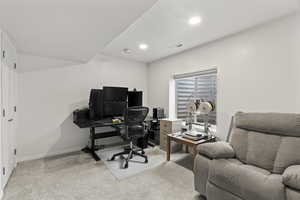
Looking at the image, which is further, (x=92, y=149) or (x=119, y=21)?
(x=92, y=149)

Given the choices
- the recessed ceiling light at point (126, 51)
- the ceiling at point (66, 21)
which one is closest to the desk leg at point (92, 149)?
the ceiling at point (66, 21)

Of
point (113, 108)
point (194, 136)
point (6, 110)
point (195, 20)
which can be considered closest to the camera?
point (195, 20)

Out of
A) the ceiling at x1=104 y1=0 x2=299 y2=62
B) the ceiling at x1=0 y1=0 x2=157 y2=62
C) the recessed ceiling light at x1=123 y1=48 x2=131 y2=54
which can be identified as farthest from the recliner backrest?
the recessed ceiling light at x1=123 y1=48 x2=131 y2=54

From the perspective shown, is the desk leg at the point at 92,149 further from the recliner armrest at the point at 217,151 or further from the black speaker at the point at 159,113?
the recliner armrest at the point at 217,151

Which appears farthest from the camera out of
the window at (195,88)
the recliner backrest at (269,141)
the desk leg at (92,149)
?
the window at (195,88)

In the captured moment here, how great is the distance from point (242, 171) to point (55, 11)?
257cm

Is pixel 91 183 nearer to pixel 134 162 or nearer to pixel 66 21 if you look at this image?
pixel 134 162

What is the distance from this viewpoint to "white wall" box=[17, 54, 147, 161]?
10.1ft

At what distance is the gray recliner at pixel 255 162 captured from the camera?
4.39 feet

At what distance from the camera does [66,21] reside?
1.83 m

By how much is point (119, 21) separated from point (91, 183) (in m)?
2.30

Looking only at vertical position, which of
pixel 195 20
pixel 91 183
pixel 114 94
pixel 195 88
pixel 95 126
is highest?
pixel 195 20

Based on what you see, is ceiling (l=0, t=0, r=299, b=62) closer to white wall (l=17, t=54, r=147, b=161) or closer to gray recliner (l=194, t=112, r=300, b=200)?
white wall (l=17, t=54, r=147, b=161)

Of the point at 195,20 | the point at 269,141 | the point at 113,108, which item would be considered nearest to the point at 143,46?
the point at 195,20
